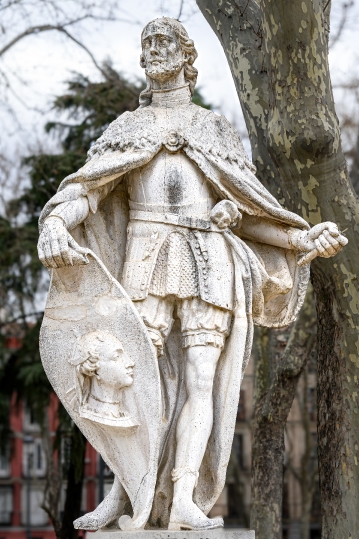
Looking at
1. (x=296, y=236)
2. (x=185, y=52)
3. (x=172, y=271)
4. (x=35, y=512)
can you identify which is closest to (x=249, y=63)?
(x=185, y=52)

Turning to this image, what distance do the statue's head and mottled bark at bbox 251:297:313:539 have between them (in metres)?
5.94

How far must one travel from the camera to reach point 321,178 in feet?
31.5

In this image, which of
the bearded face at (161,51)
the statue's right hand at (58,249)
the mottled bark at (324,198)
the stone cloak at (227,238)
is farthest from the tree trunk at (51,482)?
the statue's right hand at (58,249)

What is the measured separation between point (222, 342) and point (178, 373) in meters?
0.37

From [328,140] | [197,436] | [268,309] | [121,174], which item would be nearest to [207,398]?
[197,436]

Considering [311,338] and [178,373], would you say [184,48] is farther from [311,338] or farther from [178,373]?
[311,338]

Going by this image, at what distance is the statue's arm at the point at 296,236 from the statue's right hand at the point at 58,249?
130cm

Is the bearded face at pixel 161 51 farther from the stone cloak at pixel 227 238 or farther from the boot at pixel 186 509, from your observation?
the boot at pixel 186 509

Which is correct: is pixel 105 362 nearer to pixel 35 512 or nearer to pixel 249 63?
pixel 249 63

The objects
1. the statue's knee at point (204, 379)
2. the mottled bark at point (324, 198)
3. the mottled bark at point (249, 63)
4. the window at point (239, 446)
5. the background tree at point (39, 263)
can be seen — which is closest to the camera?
the statue's knee at point (204, 379)

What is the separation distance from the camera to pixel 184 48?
7531mm

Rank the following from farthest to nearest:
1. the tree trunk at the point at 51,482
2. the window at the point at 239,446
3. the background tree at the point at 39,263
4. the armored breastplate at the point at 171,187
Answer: the window at the point at 239,446 < the tree trunk at the point at 51,482 < the background tree at the point at 39,263 < the armored breastplate at the point at 171,187

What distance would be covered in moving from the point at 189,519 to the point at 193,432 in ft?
1.77

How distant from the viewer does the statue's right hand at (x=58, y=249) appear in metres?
6.61
